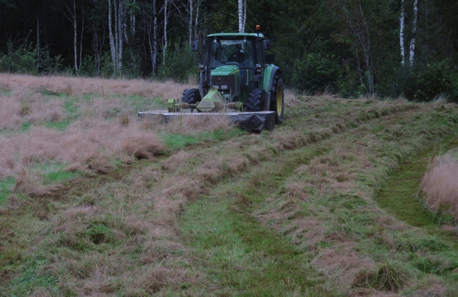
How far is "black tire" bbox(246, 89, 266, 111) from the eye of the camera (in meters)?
13.7


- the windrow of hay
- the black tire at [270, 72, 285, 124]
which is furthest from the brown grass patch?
the black tire at [270, 72, 285, 124]

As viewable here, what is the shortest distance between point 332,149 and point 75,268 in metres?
7.17

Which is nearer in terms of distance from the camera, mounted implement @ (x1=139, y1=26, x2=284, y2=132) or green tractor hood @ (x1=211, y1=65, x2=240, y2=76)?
mounted implement @ (x1=139, y1=26, x2=284, y2=132)

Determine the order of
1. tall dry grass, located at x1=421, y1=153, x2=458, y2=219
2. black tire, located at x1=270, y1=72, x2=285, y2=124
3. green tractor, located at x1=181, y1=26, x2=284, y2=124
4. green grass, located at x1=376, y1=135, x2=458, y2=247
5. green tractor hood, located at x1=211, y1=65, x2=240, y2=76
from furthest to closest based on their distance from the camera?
black tire, located at x1=270, y1=72, x2=285, y2=124 → green tractor, located at x1=181, y1=26, x2=284, y2=124 → green tractor hood, located at x1=211, y1=65, x2=240, y2=76 → tall dry grass, located at x1=421, y1=153, x2=458, y2=219 → green grass, located at x1=376, y1=135, x2=458, y2=247

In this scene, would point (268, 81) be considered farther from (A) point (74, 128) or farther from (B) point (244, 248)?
(B) point (244, 248)

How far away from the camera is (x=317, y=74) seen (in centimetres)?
2602

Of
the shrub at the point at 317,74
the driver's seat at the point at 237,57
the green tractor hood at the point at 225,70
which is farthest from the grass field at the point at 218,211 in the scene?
the shrub at the point at 317,74

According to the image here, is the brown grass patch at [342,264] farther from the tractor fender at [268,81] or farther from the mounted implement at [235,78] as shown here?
the tractor fender at [268,81]

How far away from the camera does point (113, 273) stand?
4.66 meters

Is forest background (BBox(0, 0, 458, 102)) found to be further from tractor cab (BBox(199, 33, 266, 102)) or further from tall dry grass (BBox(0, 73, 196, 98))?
tractor cab (BBox(199, 33, 266, 102))

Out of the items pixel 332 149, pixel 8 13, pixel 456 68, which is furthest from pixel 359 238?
pixel 8 13

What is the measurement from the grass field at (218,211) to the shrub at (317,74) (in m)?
13.3

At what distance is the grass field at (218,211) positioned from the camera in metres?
4.56

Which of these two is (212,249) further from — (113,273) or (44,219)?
(44,219)
